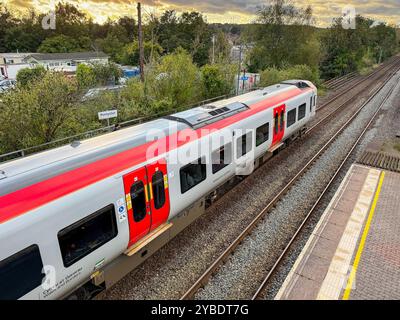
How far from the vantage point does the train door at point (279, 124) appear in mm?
14060

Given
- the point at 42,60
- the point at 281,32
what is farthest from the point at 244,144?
the point at 42,60

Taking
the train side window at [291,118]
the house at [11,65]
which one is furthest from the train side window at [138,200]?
the house at [11,65]

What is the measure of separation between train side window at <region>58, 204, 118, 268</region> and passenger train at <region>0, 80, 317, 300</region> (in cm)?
2

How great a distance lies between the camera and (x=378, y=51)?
7912 cm

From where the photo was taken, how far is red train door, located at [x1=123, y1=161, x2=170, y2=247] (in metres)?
7.24

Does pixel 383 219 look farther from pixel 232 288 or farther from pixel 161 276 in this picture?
pixel 161 276

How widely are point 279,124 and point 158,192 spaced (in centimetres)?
853

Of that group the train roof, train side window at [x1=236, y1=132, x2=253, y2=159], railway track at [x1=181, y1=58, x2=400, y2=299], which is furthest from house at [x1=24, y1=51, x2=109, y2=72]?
the train roof

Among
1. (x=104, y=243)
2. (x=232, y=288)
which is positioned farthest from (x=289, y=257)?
(x=104, y=243)

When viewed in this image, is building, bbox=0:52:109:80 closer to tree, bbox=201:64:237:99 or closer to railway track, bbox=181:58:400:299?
tree, bbox=201:64:237:99

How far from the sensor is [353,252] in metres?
9.20

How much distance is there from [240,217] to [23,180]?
7.24 meters

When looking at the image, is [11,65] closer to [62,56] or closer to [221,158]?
[62,56]
